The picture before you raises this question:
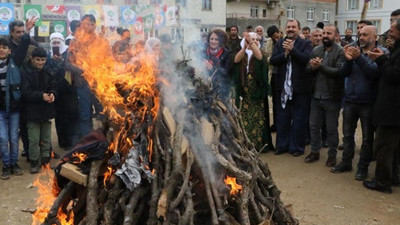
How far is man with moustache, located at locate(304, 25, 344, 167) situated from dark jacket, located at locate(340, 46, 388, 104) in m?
0.20

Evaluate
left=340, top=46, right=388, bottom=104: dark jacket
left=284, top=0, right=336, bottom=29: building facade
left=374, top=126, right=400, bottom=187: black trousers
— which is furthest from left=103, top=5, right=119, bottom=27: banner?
left=284, top=0, right=336, bottom=29: building facade

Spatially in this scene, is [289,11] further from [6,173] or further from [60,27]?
[6,173]

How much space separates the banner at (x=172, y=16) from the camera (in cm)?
571

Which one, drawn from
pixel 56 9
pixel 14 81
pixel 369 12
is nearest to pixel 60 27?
pixel 56 9

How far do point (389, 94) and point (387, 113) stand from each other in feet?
0.83

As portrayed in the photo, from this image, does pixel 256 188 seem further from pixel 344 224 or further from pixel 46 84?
pixel 46 84

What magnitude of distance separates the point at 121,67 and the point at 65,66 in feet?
11.3

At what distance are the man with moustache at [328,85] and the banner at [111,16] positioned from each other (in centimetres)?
783

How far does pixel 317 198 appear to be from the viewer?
17.3 ft

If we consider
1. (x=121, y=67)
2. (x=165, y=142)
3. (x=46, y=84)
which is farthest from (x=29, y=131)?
(x=165, y=142)

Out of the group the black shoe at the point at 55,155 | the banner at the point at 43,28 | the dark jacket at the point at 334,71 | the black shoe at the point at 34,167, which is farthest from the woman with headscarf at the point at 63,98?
the banner at the point at 43,28

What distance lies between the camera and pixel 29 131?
6281 millimetres

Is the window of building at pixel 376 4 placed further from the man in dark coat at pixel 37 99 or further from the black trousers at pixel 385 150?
the man in dark coat at pixel 37 99

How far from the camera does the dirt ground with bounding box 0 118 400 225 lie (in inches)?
184
